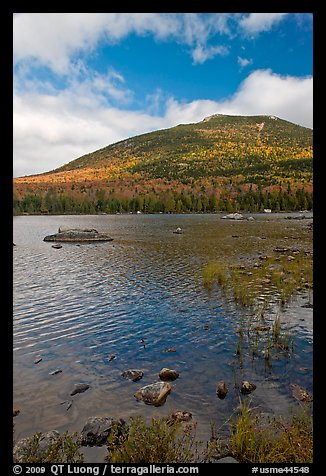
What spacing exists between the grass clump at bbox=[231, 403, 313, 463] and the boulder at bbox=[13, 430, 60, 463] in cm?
304

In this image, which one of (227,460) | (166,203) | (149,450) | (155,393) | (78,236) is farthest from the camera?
(166,203)

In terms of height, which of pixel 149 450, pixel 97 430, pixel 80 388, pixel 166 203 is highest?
pixel 166 203

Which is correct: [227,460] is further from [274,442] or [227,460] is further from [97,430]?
[97,430]

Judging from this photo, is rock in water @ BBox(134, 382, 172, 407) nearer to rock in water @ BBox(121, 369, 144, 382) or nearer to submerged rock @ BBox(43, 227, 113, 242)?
rock in water @ BBox(121, 369, 144, 382)

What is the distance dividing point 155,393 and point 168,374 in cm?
104

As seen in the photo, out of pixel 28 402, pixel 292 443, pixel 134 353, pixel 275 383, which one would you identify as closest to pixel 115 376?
pixel 134 353

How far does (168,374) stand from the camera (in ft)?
25.9

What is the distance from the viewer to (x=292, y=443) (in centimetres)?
476

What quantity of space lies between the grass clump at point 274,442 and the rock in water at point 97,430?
85.1 inches

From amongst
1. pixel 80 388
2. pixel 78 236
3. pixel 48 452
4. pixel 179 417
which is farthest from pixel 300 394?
pixel 78 236

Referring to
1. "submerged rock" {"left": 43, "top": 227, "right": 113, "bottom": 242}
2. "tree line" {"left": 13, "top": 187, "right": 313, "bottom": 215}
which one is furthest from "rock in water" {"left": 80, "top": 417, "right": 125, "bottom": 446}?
"tree line" {"left": 13, "top": 187, "right": 313, "bottom": 215}

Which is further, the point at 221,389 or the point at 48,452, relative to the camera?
the point at 221,389

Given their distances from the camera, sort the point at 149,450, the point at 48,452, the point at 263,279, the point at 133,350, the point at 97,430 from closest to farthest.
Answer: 1. the point at 149,450
2. the point at 48,452
3. the point at 97,430
4. the point at 133,350
5. the point at 263,279
